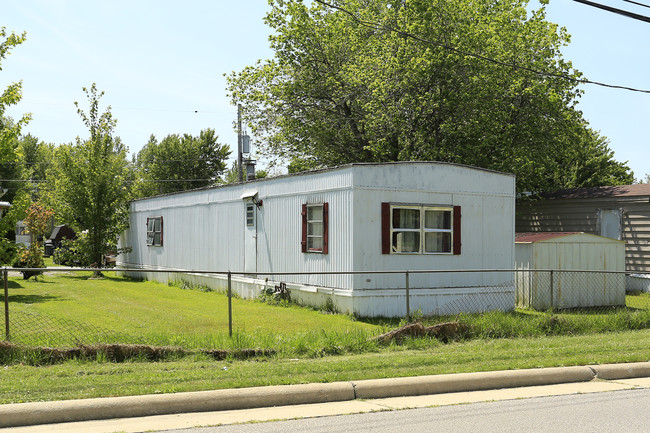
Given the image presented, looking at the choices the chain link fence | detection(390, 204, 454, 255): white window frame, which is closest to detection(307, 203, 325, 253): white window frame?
the chain link fence

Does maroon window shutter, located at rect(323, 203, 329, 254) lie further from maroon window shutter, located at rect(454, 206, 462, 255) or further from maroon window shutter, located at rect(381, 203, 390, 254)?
maroon window shutter, located at rect(454, 206, 462, 255)

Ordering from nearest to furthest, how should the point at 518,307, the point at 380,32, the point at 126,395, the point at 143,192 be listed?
the point at 126,395 < the point at 518,307 < the point at 380,32 < the point at 143,192

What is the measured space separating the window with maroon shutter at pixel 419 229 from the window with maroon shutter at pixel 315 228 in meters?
1.43

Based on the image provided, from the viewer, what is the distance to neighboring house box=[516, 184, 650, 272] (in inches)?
829

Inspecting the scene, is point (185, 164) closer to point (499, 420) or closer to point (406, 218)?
point (406, 218)

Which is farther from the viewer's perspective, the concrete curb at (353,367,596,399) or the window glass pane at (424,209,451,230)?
the window glass pane at (424,209,451,230)

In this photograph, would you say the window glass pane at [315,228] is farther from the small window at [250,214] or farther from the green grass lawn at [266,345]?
the small window at [250,214]

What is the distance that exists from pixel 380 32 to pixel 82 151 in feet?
43.6

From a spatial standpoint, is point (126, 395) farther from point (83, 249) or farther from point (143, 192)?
point (143, 192)

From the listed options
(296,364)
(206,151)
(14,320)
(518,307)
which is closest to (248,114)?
(518,307)

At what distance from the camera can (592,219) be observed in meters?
22.4

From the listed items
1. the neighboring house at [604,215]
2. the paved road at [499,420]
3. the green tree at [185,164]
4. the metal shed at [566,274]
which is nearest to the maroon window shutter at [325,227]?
the metal shed at [566,274]

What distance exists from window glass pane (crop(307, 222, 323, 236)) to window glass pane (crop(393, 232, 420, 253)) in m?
1.87

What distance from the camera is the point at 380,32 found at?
27.2 metres
